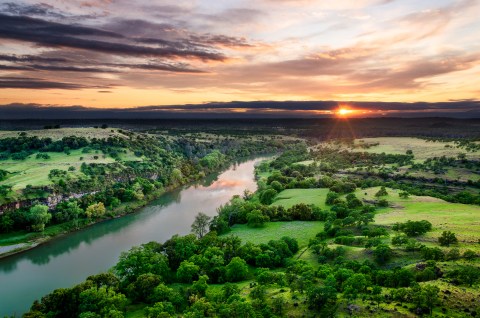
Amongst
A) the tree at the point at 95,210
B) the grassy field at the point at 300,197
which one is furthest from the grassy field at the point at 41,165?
the grassy field at the point at 300,197

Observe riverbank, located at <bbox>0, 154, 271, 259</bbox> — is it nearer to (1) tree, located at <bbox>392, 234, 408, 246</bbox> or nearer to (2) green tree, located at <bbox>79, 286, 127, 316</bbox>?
(2) green tree, located at <bbox>79, 286, 127, 316</bbox>

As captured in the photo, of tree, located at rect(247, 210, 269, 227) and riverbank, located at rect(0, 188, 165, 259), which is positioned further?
tree, located at rect(247, 210, 269, 227)

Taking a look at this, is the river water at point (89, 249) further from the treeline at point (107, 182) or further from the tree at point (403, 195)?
the tree at point (403, 195)

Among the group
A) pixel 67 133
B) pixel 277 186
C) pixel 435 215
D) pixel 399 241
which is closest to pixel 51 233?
pixel 277 186

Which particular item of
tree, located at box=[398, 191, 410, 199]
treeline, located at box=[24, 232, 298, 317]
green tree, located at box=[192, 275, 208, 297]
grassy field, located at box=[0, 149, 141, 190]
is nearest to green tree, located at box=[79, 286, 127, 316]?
treeline, located at box=[24, 232, 298, 317]

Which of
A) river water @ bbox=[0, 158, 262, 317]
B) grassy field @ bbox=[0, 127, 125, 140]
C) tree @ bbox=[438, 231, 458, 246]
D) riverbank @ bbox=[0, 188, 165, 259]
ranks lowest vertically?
river water @ bbox=[0, 158, 262, 317]

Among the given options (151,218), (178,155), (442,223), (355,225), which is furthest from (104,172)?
(442,223)

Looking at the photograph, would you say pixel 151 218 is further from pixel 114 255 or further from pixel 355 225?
pixel 355 225
